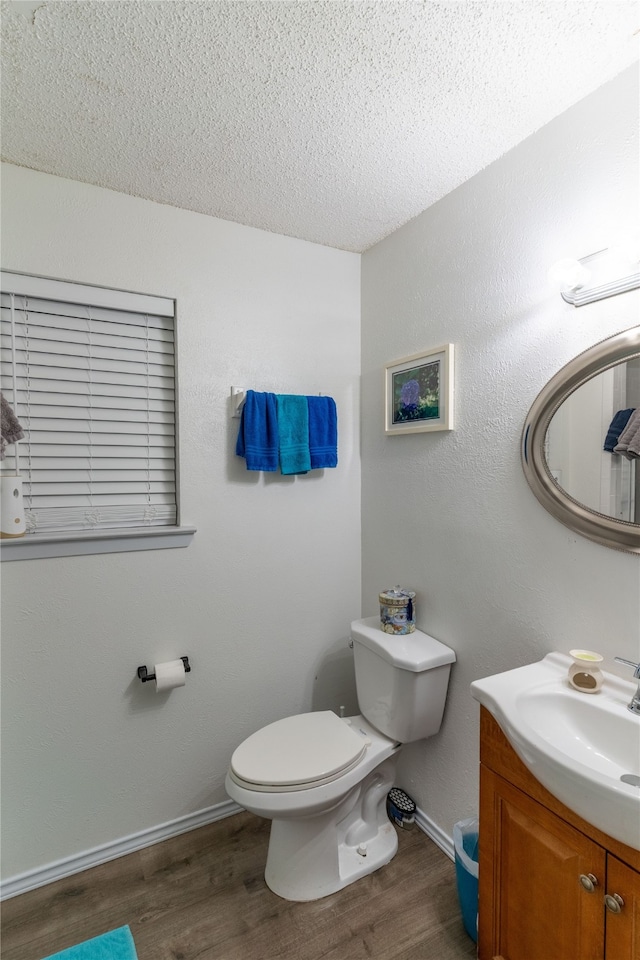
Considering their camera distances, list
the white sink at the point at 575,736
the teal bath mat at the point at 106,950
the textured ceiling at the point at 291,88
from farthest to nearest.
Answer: the teal bath mat at the point at 106,950 → the textured ceiling at the point at 291,88 → the white sink at the point at 575,736

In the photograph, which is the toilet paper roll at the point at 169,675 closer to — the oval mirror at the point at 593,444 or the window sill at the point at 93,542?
the window sill at the point at 93,542

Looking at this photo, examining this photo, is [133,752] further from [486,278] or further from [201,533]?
[486,278]

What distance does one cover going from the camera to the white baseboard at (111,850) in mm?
1578

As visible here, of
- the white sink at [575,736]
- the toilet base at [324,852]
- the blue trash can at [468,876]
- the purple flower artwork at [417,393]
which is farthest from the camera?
the purple flower artwork at [417,393]

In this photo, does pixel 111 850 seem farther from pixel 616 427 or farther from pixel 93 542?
pixel 616 427

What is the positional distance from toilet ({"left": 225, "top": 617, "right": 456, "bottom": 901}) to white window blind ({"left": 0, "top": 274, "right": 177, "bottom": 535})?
3.17ft

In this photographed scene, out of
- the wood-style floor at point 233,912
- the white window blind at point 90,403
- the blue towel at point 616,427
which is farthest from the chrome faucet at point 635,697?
the white window blind at point 90,403

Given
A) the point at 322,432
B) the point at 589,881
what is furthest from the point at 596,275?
the point at 589,881

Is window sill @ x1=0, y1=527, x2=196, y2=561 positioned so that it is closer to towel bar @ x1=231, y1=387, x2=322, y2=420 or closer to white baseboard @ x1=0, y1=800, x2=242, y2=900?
towel bar @ x1=231, y1=387, x2=322, y2=420

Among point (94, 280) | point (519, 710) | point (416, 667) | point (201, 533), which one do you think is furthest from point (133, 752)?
point (94, 280)

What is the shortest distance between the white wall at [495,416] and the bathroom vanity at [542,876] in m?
0.38

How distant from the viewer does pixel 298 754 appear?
155cm

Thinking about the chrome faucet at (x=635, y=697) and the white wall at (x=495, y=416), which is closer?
the chrome faucet at (x=635, y=697)

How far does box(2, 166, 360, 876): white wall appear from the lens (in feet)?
5.21
